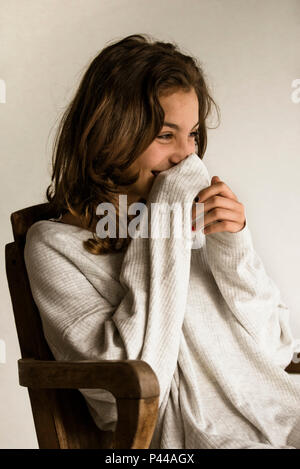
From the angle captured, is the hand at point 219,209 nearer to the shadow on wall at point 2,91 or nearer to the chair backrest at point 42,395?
the chair backrest at point 42,395

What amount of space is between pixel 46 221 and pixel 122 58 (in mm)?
313

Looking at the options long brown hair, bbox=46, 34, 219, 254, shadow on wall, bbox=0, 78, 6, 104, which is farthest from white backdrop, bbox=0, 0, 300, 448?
long brown hair, bbox=46, 34, 219, 254

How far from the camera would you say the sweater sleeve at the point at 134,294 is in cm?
93

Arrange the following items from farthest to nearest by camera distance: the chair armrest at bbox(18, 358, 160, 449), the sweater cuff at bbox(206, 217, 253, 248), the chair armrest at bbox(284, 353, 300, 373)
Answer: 1. the chair armrest at bbox(284, 353, 300, 373)
2. the sweater cuff at bbox(206, 217, 253, 248)
3. the chair armrest at bbox(18, 358, 160, 449)

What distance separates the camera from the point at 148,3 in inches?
67.2

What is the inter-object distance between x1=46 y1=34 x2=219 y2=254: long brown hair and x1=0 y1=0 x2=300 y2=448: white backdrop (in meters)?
0.51

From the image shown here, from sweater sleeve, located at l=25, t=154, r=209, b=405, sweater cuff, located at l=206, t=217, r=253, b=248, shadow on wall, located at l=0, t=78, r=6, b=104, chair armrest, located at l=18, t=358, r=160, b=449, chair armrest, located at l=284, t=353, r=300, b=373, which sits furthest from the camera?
shadow on wall, located at l=0, t=78, r=6, b=104

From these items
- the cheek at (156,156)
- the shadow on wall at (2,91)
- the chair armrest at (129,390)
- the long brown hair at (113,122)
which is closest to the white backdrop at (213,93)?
the shadow on wall at (2,91)

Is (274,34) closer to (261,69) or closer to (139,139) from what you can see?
(261,69)

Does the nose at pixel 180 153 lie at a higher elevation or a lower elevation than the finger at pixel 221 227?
higher

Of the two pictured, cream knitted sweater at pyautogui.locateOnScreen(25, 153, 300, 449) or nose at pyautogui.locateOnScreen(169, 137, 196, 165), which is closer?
cream knitted sweater at pyautogui.locateOnScreen(25, 153, 300, 449)

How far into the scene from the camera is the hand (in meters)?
1.00

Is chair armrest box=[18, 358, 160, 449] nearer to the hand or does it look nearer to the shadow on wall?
the hand
